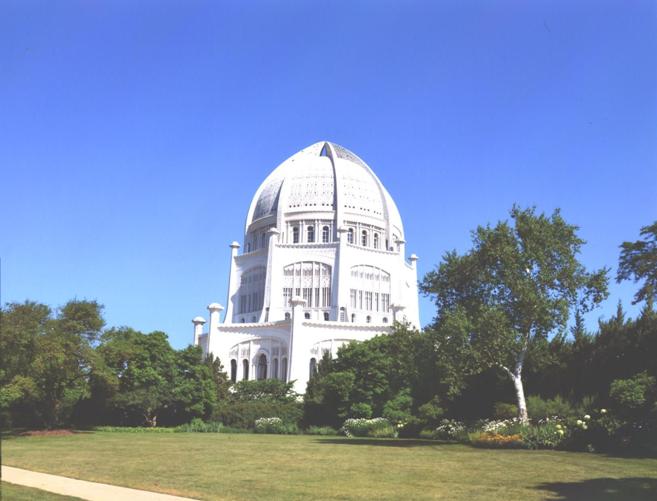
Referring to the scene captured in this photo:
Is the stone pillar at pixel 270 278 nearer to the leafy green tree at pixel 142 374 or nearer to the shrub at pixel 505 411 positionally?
the leafy green tree at pixel 142 374

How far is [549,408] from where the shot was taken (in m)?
29.5

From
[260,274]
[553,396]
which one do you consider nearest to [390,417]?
[553,396]

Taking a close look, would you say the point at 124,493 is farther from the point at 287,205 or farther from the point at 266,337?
the point at 287,205

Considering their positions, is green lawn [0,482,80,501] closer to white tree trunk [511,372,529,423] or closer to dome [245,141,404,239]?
white tree trunk [511,372,529,423]

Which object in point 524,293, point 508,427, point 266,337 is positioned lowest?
point 508,427

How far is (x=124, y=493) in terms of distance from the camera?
13.9 metres

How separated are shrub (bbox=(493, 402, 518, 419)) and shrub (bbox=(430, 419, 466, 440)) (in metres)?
1.76

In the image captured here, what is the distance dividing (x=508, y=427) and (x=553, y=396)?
5.08 meters

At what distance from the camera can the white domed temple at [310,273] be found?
79688 millimetres

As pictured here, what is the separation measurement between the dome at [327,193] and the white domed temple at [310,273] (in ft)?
0.53

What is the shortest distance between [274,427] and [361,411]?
6437 mm

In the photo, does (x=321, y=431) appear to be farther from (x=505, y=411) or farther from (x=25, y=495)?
(x=25, y=495)

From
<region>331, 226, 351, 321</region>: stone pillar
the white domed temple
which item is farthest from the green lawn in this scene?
<region>331, 226, 351, 321</region>: stone pillar

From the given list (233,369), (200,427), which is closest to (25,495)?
(200,427)
